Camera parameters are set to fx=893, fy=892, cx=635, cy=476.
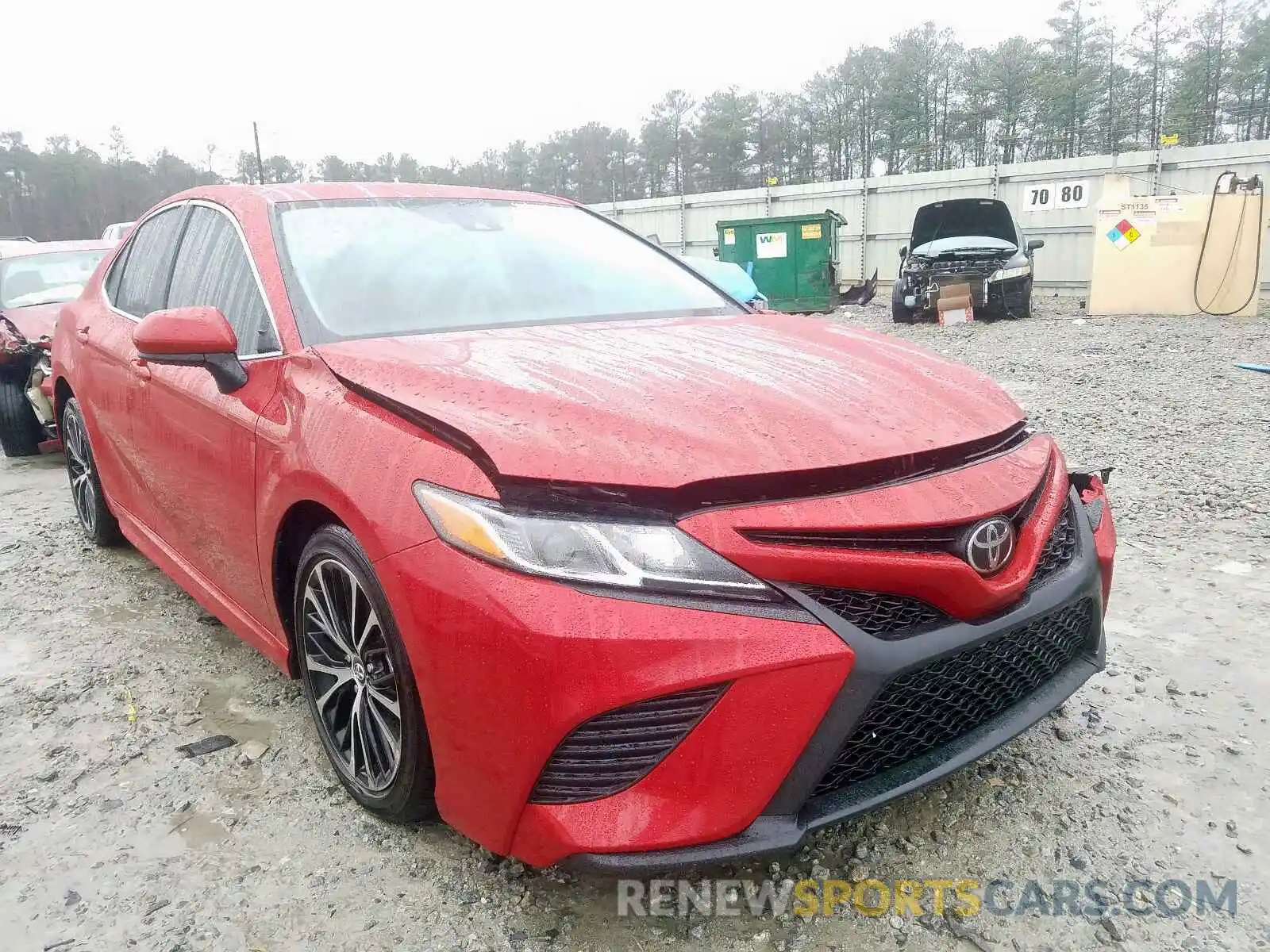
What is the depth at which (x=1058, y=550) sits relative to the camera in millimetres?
1845

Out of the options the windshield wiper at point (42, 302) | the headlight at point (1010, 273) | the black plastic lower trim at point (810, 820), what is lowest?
the black plastic lower trim at point (810, 820)

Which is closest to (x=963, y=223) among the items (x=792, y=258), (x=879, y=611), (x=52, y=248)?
(x=792, y=258)

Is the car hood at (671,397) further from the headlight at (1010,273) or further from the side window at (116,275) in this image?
the headlight at (1010,273)

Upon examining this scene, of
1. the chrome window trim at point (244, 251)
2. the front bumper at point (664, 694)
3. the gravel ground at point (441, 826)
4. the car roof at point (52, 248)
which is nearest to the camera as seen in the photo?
the front bumper at point (664, 694)

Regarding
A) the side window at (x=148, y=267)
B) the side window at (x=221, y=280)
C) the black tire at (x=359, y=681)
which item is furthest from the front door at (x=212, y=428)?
the black tire at (x=359, y=681)

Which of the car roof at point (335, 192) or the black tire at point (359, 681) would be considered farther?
the car roof at point (335, 192)

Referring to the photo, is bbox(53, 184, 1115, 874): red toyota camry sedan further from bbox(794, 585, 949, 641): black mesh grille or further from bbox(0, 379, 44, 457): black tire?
bbox(0, 379, 44, 457): black tire

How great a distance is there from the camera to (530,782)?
1492mm

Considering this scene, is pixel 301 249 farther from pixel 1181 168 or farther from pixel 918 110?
pixel 918 110

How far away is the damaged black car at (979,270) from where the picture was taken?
1205 centimetres

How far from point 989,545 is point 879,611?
265 millimetres

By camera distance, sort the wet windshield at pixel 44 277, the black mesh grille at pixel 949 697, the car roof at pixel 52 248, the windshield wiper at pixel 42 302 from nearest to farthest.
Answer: the black mesh grille at pixel 949 697
the windshield wiper at pixel 42 302
the wet windshield at pixel 44 277
the car roof at pixel 52 248

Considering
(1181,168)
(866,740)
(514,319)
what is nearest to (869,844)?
(866,740)

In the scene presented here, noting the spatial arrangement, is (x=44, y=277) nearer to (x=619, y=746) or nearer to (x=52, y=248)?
(x=52, y=248)
